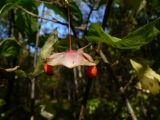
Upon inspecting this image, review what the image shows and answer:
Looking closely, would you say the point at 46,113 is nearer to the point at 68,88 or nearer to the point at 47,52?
the point at 47,52

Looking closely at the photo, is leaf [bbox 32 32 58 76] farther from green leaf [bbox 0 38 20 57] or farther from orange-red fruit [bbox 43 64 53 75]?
green leaf [bbox 0 38 20 57]

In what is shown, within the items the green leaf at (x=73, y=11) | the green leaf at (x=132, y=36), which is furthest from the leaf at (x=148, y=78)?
the green leaf at (x=73, y=11)

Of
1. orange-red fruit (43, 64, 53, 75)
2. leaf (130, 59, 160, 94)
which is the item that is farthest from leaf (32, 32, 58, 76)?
leaf (130, 59, 160, 94)

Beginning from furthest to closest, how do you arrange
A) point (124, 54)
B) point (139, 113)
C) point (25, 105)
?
point (139, 113), point (25, 105), point (124, 54)

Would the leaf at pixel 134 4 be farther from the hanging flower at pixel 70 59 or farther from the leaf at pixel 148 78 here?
the hanging flower at pixel 70 59

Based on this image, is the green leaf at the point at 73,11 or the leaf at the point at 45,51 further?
the green leaf at the point at 73,11

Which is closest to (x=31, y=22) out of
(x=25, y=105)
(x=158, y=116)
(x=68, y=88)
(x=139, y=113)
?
(x=25, y=105)
